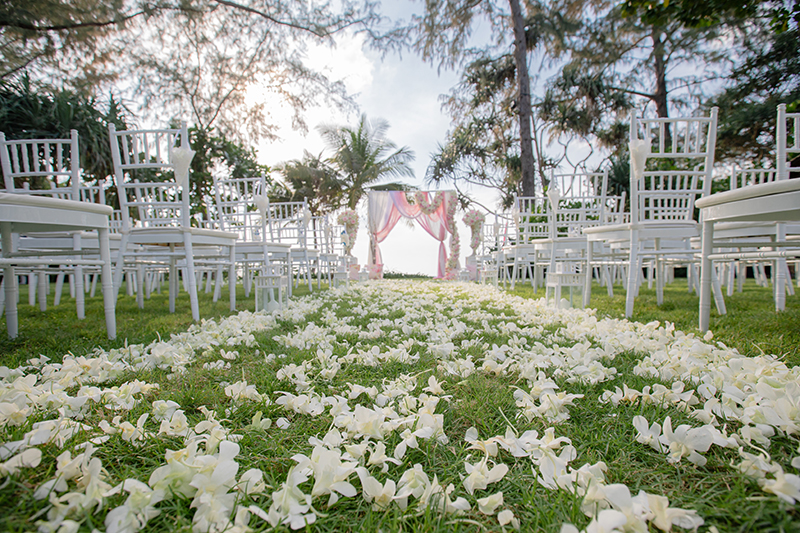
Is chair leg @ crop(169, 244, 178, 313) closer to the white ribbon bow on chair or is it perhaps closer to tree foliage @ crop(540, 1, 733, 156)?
the white ribbon bow on chair

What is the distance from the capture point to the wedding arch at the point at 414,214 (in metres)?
12.7

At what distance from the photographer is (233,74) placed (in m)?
10.7

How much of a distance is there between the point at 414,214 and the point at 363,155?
4.54 meters

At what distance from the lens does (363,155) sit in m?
15.9

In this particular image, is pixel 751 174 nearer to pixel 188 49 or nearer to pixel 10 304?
pixel 10 304

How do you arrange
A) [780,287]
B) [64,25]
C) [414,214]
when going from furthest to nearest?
[414,214], [64,25], [780,287]

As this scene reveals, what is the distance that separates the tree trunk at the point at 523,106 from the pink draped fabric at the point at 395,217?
13.5 ft

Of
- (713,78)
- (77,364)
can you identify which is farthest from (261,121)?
(713,78)

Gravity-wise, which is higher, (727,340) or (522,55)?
(522,55)

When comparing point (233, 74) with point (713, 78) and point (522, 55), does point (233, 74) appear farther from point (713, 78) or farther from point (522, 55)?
point (713, 78)

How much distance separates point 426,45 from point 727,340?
36.6 feet

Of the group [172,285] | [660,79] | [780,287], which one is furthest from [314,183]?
[780,287]

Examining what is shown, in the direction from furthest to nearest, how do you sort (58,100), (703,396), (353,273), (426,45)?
1. (353,273)
2. (426,45)
3. (58,100)
4. (703,396)

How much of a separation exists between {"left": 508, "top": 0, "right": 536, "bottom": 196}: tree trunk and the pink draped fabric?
412 cm
